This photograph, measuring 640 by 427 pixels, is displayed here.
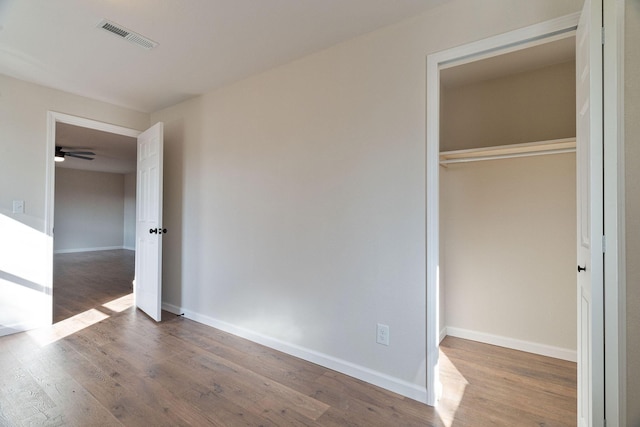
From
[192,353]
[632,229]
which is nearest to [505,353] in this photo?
[632,229]

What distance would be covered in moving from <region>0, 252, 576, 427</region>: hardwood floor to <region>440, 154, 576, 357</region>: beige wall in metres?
0.24

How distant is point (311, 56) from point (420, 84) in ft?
3.26

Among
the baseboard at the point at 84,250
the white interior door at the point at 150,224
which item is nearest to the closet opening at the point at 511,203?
the white interior door at the point at 150,224

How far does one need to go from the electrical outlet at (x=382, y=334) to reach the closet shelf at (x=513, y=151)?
62.2 inches

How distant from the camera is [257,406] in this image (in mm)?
1880

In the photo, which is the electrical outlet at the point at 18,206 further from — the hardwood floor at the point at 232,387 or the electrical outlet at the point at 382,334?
the electrical outlet at the point at 382,334

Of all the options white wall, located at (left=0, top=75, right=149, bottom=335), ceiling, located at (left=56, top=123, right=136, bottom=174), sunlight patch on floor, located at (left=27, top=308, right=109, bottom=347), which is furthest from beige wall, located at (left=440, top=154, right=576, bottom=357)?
ceiling, located at (left=56, top=123, right=136, bottom=174)

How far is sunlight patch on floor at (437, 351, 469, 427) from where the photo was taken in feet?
5.95

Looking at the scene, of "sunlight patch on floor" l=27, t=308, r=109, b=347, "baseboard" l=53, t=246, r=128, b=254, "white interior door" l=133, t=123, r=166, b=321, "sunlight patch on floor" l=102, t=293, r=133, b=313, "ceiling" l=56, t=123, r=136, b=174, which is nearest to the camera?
"sunlight patch on floor" l=27, t=308, r=109, b=347

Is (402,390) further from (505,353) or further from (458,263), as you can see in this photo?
(458,263)

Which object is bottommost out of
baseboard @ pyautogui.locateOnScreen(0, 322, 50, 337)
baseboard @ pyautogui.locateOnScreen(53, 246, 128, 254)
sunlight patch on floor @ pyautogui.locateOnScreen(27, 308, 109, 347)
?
sunlight patch on floor @ pyautogui.locateOnScreen(27, 308, 109, 347)

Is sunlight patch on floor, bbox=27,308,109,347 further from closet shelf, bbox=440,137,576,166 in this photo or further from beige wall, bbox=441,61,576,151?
beige wall, bbox=441,61,576,151

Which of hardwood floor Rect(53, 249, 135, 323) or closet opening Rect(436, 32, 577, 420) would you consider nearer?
closet opening Rect(436, 32, 577, 420)

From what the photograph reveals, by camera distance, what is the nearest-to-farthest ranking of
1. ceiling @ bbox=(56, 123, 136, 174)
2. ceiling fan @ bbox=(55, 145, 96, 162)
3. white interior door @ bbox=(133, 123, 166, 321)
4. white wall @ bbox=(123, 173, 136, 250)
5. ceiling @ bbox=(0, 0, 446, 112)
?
ceiling @ bbox=(0, 0, 446, 112), white interior door @ bbox=(133, 123, 166, 321), ceiling @ bbox=(56, 123, 136, 174), ceiling fan @ bbox=(55, 145, 96, 162), white wall @ bbox=(123, 173, 136, 250)
